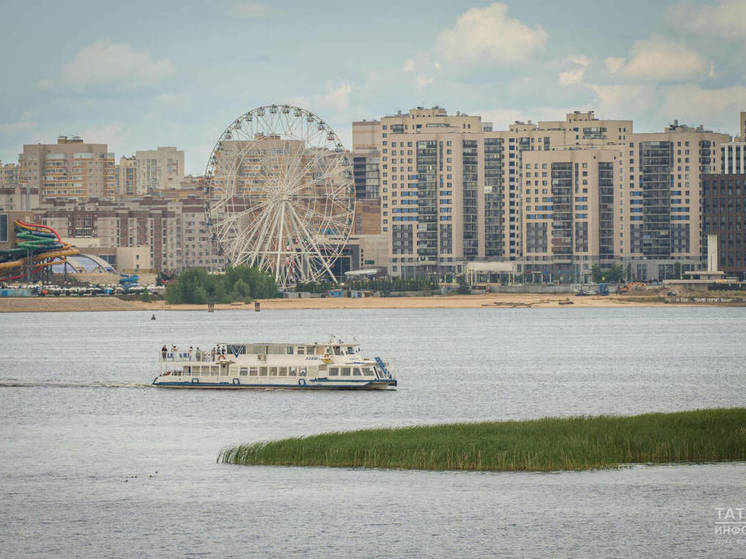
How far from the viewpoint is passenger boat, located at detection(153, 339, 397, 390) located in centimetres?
9769

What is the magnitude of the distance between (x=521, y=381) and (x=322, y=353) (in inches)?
740

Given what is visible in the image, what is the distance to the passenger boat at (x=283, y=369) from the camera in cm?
9769

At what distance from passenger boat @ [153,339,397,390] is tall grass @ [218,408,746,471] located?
3153 cm

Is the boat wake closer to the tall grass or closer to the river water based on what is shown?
the river water

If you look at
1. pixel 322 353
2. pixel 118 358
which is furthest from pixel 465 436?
pixel 118 358

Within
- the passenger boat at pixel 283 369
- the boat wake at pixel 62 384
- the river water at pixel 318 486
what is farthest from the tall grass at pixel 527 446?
the boat wake at pixel 62 384

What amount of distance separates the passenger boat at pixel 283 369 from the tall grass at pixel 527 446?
103 feet

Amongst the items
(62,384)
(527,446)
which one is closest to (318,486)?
(527,446)

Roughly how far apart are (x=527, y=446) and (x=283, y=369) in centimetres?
4085

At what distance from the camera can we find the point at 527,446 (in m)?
60.8

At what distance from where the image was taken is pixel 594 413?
83938 millimetres

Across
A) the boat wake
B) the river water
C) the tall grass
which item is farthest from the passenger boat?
the tall grass

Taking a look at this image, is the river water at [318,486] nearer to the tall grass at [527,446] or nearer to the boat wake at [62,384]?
the boat wake at [62,384]

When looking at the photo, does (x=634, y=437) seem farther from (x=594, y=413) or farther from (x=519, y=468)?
(x=594, y=413)
